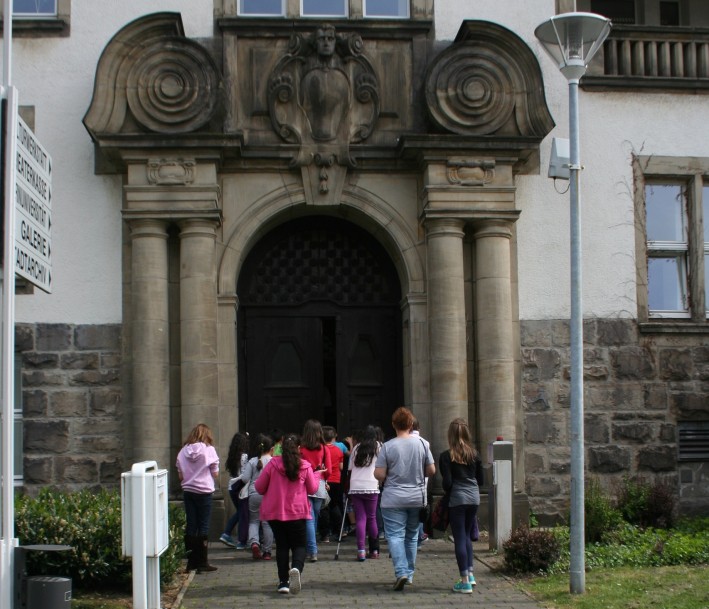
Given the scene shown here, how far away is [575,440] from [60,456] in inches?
287

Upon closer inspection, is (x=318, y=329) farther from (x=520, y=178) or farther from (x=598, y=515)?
(x=598, y=515)

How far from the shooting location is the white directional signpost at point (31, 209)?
7.53 m

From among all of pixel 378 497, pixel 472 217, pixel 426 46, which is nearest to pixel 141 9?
pixel 426 46

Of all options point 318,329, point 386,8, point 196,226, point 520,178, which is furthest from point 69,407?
point 386,8

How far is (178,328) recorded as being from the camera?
50.1ft

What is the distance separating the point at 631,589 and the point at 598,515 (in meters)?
3.27

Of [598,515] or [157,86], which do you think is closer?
[598,515]

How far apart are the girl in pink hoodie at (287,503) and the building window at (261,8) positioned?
7.10 metres

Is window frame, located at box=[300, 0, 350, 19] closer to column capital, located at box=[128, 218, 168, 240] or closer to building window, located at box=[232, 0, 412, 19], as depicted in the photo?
building window, located at box=[232, 0, 412, 19]

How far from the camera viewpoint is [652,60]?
16.5m

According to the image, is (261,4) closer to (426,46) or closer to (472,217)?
(426,46)

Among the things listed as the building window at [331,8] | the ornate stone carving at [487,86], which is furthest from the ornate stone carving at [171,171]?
the ornate stone carving at [487,86]

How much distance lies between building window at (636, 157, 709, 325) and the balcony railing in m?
1.09

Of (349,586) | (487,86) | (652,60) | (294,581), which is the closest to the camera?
(294,581)
